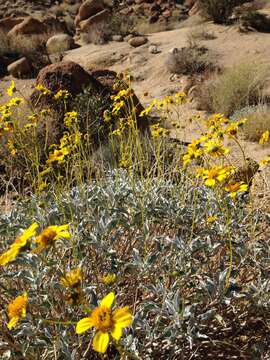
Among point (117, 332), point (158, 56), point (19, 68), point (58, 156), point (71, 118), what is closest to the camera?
point (117, 332)

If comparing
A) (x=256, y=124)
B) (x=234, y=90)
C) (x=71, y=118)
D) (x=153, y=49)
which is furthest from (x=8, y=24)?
(x=71, y=118)

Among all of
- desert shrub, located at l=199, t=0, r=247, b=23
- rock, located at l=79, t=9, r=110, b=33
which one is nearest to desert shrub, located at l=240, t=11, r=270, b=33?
desert shrub, located at l=199, t=0, r=247, b=23

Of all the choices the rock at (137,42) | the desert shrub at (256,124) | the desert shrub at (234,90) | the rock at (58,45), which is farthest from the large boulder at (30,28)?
the desert shrub at (256,124)

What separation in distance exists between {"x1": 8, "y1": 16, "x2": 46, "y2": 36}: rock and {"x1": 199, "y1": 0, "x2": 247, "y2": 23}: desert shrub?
681cm

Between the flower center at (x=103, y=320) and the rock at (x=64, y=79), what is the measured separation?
220 inches

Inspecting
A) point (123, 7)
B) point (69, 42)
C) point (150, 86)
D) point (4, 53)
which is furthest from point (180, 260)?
point (123, 7)

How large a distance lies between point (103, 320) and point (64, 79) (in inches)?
236

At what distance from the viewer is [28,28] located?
50.1 ft

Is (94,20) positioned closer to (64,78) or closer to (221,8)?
(221,8)

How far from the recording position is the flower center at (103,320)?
3.24 ft

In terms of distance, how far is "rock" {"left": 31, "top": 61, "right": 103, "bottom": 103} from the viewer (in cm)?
636

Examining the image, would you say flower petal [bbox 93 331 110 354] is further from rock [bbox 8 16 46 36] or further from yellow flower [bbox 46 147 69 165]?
rock [bbox 8 16 46 36]

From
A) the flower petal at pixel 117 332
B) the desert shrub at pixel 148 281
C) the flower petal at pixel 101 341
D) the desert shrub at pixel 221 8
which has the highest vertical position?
the flower petal at pixel 117 332

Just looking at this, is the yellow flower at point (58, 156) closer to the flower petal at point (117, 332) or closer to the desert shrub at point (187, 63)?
the flower petal at point (117, 332)
